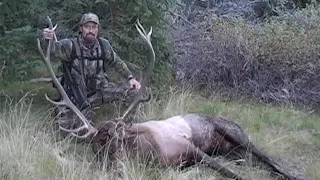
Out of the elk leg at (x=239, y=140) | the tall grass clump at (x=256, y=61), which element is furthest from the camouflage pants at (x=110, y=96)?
the tall grass clump at (x=256, y=61)

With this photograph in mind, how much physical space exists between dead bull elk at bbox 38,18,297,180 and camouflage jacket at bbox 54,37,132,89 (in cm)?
81

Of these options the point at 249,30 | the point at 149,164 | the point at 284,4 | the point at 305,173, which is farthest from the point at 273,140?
the point at 284,4

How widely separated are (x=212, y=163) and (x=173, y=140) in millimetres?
416

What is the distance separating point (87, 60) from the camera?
683 cm

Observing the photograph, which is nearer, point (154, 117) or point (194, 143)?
point (194, 143)

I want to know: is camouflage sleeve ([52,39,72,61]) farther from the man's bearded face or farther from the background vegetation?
the background vegetation

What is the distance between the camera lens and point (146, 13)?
25.2ft

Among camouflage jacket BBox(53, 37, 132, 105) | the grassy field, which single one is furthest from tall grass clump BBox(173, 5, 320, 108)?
camouflage jacket BBox(53, 37, 132, 105)

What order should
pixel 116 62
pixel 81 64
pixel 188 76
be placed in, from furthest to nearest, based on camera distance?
pixel 188 76 < pixel 116 62 < pixel 81 64

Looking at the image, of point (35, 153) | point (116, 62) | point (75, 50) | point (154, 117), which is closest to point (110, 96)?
point (116, 62)

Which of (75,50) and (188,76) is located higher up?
(75,50)

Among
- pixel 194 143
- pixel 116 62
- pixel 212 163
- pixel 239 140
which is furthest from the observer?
pixel 116 62

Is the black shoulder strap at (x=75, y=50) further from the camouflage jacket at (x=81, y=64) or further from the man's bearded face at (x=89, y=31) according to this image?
the man's bearded face at (x=89, y=31)

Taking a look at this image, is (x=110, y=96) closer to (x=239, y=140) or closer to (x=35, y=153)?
(x=239, y=140)
